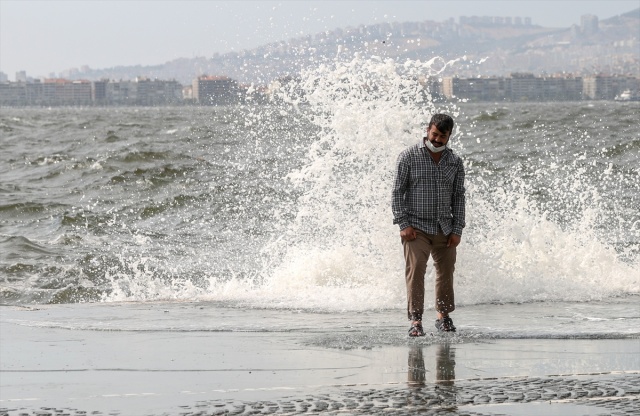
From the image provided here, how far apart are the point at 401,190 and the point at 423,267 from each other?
60 cm

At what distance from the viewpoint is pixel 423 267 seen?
355 inches

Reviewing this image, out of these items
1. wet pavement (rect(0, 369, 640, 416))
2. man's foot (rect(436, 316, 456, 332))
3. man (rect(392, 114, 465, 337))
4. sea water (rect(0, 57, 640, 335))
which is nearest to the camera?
wet pavement (rect(0, 369, 640, 416))

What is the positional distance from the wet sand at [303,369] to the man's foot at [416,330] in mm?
87

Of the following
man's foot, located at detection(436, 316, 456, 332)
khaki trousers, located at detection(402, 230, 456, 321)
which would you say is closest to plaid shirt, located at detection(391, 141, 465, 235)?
khaki trousers, located at detection(402, 230, 456, 321)

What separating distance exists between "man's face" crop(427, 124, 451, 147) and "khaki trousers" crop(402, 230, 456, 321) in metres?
0.69

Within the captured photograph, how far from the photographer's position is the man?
8883 millimetres

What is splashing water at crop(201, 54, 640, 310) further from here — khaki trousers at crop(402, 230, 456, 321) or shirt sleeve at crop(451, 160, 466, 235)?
shirt sleeve at crop(451, 160, 466, 235)

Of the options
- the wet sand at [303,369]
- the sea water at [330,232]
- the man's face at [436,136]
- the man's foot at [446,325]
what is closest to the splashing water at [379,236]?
the sea water at [330,232]

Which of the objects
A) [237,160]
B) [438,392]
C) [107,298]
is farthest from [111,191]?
[438,392]

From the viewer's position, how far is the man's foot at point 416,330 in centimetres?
892

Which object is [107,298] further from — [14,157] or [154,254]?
[14,157]

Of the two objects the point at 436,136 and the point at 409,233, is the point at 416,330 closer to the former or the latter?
the point at 409,233

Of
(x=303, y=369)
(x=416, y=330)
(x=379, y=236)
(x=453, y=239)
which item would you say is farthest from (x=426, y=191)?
(x=379, y=236)

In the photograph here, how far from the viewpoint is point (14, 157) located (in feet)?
136
